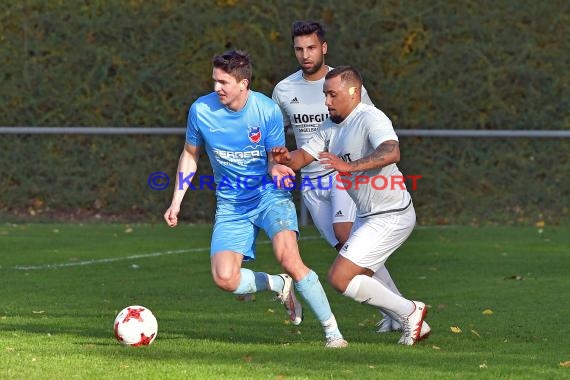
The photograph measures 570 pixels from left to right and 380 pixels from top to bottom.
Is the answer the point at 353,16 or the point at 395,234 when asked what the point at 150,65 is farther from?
the point at 395,234

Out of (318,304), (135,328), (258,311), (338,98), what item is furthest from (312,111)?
(135,328)

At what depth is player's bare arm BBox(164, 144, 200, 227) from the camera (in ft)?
29.7

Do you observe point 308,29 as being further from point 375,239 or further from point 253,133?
point 375,239

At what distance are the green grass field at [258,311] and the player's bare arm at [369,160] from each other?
1.13 m

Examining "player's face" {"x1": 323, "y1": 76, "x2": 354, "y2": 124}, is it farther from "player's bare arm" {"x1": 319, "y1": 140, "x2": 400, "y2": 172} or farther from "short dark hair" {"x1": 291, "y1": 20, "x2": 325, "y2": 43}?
"short dark hair" {"x1": 291, "y1": 20, "x2": 325, "y2": 43}

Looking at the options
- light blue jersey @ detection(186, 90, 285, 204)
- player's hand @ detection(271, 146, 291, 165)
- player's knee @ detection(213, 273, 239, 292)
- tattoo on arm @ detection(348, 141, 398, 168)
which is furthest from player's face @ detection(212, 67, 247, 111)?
player's knee @ detection(213, 273, 239, 292)

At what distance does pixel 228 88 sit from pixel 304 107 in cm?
173

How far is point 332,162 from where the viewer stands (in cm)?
828

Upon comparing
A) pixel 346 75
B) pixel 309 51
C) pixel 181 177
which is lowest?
pixel 181 177

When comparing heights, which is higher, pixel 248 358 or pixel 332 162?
pixel 332 162

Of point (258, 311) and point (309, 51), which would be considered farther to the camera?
point (258, 311)

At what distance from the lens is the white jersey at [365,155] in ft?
28.8

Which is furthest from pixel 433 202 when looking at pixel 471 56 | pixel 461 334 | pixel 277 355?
pixel 277 355

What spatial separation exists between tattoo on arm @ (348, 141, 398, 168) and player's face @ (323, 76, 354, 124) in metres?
0.42
